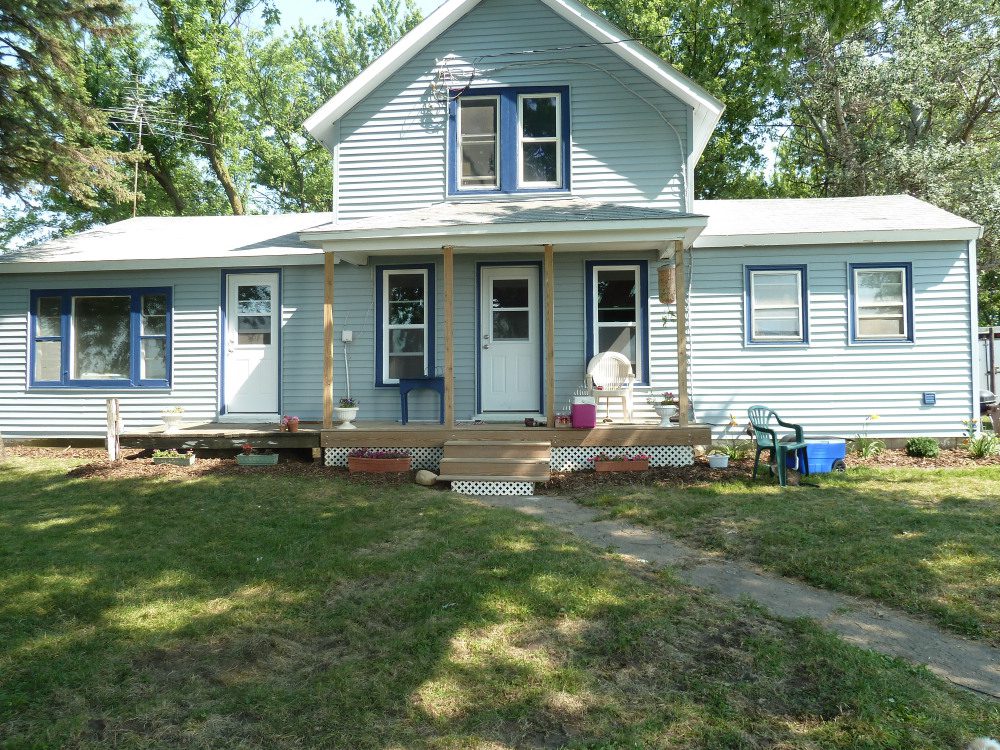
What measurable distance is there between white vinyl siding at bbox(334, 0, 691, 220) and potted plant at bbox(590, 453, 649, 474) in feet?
13.2

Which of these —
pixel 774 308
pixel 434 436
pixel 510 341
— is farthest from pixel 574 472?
pixel 774 308

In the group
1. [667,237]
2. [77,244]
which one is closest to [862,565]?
[667,237]

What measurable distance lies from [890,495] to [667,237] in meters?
4.09

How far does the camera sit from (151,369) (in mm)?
10992

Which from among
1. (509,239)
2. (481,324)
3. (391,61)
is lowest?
(481,324)

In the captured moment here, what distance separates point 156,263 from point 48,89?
13.2ft

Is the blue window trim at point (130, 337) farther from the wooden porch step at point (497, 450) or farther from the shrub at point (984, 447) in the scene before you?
the shrub at point (984, 447)

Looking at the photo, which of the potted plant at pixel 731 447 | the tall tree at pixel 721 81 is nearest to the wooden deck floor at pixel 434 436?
the potted plant at pixel 731 447

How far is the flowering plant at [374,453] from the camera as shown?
8867mm

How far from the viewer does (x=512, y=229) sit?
8.50 meters

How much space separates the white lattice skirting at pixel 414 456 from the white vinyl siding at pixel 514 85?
12.5 feet

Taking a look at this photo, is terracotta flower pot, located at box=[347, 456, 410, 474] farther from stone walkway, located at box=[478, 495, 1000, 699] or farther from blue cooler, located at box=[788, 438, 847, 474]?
blue cooler, located at box=[788, 438, 847, 474]

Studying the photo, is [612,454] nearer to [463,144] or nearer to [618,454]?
[618,454]

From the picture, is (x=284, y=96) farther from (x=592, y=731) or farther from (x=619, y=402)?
(x=592, y=731)
